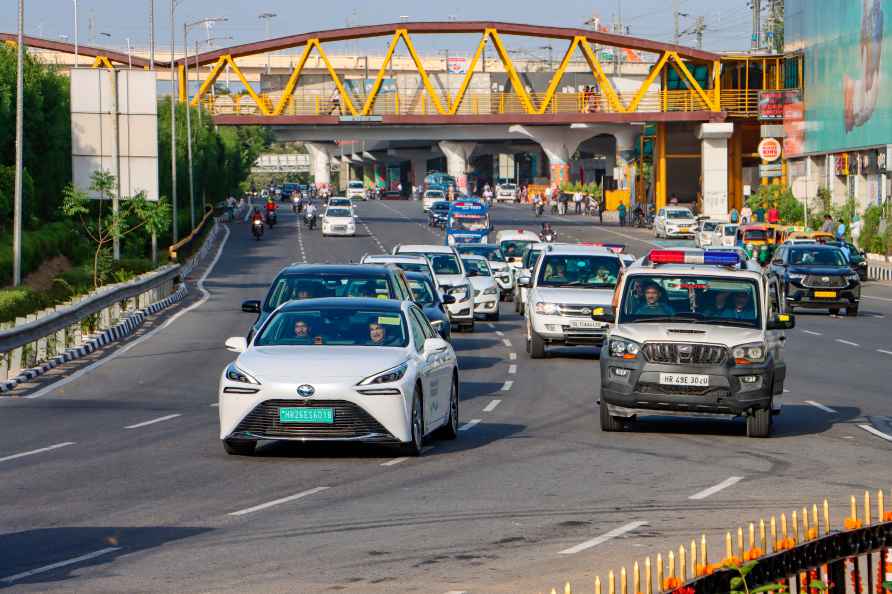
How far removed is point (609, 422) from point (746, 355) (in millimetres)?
1598

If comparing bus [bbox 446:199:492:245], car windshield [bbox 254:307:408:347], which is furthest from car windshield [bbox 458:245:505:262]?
car windshield [bbox 254:307:408:347]

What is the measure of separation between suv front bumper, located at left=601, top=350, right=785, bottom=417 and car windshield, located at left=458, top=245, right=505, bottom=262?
33.5m

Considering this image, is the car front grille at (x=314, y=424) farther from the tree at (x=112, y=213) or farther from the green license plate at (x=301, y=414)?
the tree at (x=112, y=213)

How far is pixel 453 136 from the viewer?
105 m

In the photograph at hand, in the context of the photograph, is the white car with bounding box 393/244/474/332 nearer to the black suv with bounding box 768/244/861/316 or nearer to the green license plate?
the black suv with bounding box 768/244/861/316

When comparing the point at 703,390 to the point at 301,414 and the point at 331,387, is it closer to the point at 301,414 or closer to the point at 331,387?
the point at 331,387

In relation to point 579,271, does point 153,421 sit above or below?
below

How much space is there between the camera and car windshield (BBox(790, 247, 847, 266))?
1693 inches

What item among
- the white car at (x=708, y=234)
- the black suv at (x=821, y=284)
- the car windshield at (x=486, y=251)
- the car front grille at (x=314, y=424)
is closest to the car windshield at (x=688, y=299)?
the car front grille at (x=314, y=424)

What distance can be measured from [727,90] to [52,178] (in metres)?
48.1

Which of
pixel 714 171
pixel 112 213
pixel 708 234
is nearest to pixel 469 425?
pixel 112 213

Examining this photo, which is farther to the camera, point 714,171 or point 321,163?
point 321,163

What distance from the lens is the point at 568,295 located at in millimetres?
28359

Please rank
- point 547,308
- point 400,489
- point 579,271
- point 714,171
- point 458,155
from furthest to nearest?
point 458,155 → point 714,171 → point 579,271 → point 547,308 → point 400,489
